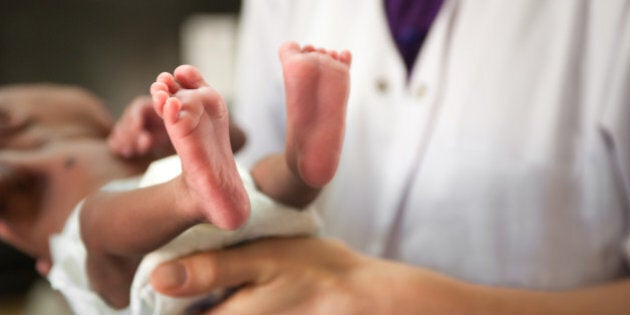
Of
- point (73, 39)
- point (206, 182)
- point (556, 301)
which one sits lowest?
point (73, 39)

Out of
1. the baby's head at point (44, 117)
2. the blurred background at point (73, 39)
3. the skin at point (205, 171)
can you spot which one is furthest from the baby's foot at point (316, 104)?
the blurred background at point (73, 39)

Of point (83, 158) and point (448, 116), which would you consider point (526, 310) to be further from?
point (83, 158)

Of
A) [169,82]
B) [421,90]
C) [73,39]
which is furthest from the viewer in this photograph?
[73,39]

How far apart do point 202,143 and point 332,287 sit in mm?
145

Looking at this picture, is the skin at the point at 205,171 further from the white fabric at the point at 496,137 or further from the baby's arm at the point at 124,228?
the white fabric at the point at 496,137

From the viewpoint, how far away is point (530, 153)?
0.44m

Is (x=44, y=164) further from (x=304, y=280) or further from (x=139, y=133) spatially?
(x=304, y=280)

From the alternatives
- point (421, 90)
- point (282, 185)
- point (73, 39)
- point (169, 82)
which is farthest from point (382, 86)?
point (73, 39)

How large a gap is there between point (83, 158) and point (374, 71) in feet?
0.83

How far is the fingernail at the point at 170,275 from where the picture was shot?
0.31 metres

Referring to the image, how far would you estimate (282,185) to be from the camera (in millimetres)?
354

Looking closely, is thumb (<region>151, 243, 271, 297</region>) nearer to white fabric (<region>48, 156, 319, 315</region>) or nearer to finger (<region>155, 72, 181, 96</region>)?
white fabric (<region>48, 156, 319, 315</region>)

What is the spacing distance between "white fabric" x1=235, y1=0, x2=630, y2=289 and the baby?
0.35 ft

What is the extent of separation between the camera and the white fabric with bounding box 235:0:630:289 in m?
0.43
